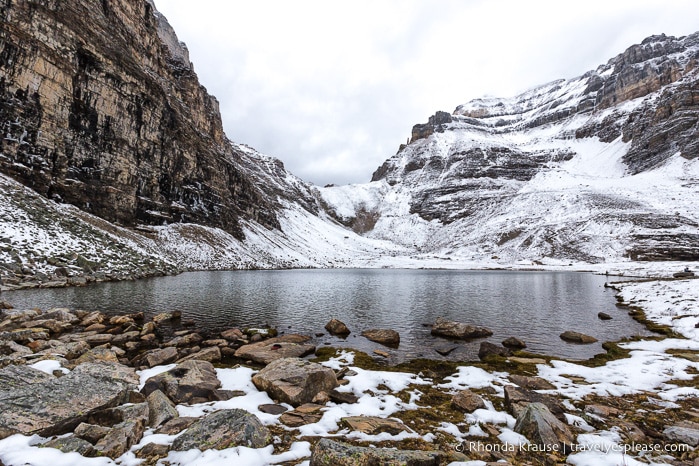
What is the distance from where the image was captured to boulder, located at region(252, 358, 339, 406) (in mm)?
8867

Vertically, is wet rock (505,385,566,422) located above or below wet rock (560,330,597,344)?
above

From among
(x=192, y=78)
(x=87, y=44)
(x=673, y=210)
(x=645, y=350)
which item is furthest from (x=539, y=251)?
(x=192, y=78)

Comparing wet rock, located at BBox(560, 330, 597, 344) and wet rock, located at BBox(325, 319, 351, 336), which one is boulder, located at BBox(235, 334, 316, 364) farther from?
wet rock, located at BBox(560, 330, 597, 344)

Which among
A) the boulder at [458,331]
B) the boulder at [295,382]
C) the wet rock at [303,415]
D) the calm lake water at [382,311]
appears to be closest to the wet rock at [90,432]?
the wet rock at [303,415]

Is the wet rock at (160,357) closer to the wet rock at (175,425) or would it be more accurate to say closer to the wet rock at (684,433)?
the wet rock at (175,425)

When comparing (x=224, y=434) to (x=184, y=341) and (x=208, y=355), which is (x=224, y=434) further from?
(x=184, y=341)

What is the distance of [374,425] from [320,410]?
1662mm

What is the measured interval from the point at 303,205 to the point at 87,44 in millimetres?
135230

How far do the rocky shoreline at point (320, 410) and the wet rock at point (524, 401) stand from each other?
0.16 ft

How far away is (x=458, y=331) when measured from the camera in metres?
18.8

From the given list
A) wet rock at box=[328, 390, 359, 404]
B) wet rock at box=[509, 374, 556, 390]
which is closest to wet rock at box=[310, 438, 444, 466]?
wet rock at box=[328, 390, 359, 404]

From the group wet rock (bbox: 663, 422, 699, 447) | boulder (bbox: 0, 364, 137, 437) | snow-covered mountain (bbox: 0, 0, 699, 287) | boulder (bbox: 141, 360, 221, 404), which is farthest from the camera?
snow-covered mountain (bbox: 0, 0, 699, 287)

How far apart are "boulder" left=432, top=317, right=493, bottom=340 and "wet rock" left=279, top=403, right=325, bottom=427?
40.8ft

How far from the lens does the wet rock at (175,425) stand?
6629 millimetres
